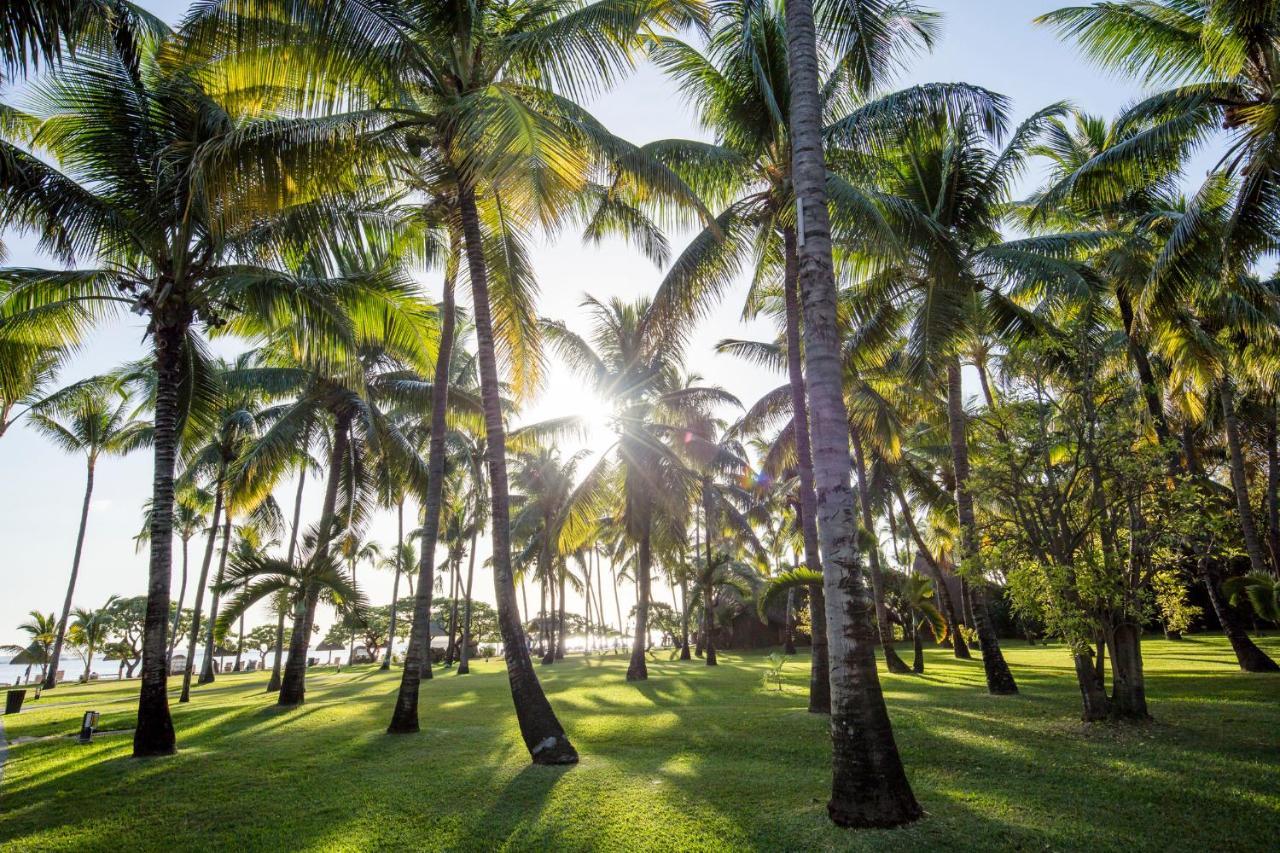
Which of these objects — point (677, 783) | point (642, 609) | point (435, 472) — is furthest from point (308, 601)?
point (677, 783)

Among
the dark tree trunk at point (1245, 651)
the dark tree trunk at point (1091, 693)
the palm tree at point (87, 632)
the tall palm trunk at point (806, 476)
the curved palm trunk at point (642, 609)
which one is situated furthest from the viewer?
the palm tree at point (87, 632)

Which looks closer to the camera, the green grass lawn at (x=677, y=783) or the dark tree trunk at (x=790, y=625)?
the green grass lawn at (x=677, y=783)

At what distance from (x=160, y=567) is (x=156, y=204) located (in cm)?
544

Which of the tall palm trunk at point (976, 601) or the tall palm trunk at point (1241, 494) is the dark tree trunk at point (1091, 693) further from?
the tall palm trunk at point (1241, 494)

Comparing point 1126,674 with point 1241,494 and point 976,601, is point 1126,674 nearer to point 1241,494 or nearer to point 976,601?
point 976,601

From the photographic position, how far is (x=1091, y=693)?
8.95 metres

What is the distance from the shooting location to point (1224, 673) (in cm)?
1383

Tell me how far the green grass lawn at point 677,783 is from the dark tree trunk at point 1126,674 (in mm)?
342

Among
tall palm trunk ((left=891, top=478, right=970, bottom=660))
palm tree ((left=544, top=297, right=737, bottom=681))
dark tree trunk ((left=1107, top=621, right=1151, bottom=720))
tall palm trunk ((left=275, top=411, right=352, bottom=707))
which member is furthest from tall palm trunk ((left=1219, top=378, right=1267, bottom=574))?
tall palm trunk ((left=275, top=411, right=352, bottom=707))

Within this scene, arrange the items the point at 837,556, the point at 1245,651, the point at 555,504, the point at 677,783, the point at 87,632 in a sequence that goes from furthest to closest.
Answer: the point at 87,632 → the point at 555,504 → the point at 1245,651 → the point at 677,783 → the point at 837,556

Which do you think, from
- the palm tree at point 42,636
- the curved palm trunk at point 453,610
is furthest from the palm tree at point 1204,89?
the palm tree at point 42,636

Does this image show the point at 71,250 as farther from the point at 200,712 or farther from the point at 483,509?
the point at 483,509

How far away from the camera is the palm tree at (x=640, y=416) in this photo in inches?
757

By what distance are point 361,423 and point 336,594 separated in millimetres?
5780
